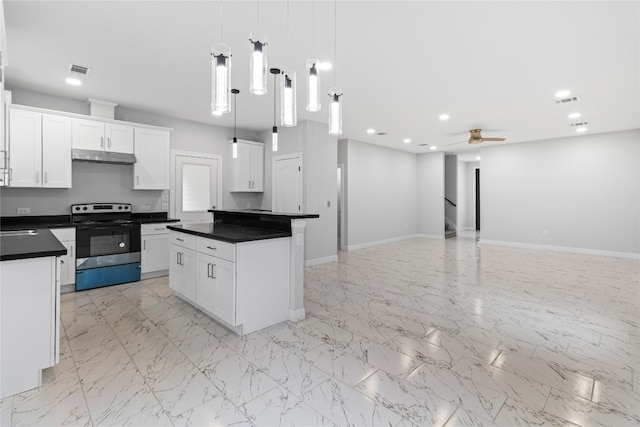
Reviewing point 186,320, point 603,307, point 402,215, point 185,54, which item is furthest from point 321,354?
point 402,215

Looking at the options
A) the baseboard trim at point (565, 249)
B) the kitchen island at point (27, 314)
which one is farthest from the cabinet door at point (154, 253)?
the baseboard trim at point (565, 249)

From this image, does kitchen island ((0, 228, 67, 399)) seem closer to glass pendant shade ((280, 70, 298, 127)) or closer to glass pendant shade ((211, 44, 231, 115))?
glass pendant shade ((211, 44, 231, 115))

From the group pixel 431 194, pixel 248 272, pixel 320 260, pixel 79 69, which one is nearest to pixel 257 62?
pixel 248 272

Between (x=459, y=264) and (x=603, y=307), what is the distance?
2427 mm

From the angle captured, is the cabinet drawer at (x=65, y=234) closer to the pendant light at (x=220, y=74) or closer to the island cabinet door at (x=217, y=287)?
the island cabinet door at (x=217, y=287)

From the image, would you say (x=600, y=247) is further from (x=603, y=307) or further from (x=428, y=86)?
(x=428, y=86)

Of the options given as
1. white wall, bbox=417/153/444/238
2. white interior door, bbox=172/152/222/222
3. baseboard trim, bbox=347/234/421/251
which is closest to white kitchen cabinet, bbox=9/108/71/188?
white interior door, bbox=172/152/222/222

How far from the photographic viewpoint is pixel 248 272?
9.52 feet

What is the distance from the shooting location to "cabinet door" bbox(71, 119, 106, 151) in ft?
14.4

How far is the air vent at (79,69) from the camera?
11.6ft

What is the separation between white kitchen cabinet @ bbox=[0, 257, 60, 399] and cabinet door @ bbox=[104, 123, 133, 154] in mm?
3147

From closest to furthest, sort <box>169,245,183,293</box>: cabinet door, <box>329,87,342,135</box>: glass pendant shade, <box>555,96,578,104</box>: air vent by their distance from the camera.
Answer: <box>329,87,342,135</box>: glass pendant shade, <box>169,245,183,293</box>: cabinet door, <box>555,96,578,104</box>: air vent

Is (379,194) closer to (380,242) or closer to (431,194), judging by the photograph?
(380,242)

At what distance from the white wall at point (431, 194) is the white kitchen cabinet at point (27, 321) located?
9220 mm
